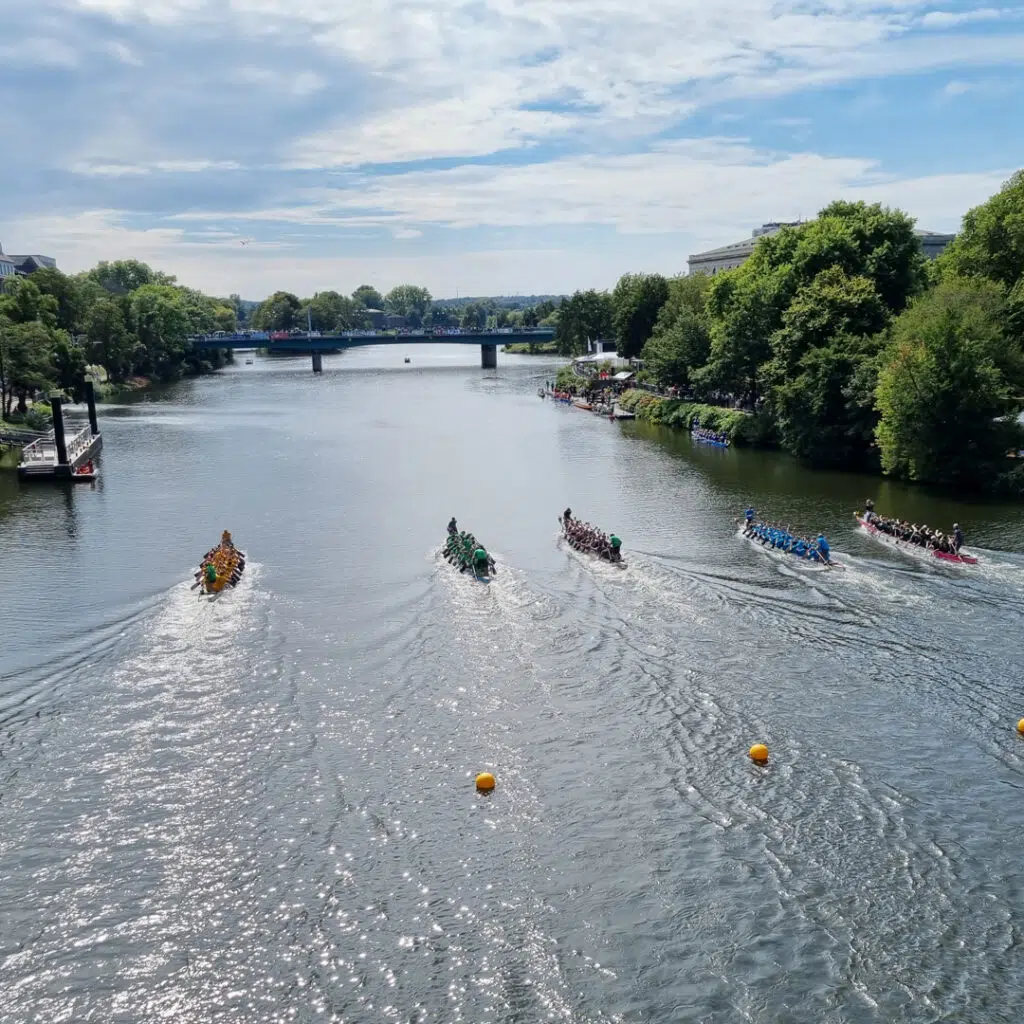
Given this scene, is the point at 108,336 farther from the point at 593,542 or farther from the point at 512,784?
the point at 512,784

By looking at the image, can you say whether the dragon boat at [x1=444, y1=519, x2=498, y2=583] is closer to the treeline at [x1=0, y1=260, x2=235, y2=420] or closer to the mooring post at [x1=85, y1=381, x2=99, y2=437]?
the mooring post at [x1=85, y1=381, x2=99, y2=437]

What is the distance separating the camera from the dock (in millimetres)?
60750

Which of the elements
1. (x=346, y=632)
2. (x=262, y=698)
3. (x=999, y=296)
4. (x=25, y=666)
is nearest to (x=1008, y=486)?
(x=999, y=296)

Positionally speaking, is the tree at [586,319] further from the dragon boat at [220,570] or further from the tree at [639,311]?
the dragon boat at [220,570]

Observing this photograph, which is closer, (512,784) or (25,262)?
(512,784)

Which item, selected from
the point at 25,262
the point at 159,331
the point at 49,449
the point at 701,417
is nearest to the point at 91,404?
the point at 49,449

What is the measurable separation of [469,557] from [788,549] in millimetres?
13199

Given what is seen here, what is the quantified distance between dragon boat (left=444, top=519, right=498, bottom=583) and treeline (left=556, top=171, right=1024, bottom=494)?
26927mm

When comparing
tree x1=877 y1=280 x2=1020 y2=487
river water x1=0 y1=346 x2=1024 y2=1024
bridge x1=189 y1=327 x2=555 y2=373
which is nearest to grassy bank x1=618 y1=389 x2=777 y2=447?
tree x1=877 y1=280 x2=1020 y2=487

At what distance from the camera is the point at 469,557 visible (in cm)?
3847

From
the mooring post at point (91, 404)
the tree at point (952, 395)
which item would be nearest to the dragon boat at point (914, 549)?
the tree at point (952, 395)

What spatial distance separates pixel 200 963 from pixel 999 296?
53416 millimetres

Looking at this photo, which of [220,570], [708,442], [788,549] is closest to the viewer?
[220,570]

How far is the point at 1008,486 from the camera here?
50250 millimetres
